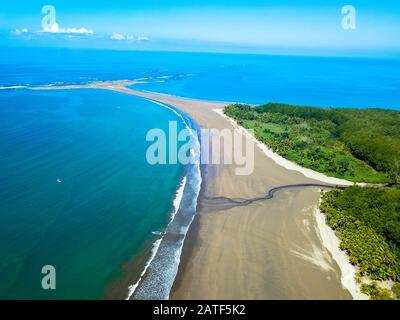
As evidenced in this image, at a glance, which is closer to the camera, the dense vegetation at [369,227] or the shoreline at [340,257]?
the shoreline at [340,257]

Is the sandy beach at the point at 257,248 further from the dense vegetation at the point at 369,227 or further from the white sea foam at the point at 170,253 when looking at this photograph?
the dense vegetation at the point at 369,227

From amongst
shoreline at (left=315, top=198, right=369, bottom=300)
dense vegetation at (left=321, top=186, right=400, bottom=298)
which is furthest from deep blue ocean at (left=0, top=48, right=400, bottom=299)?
dense vegetation at (left=321, top=186, right=400, bottom=298)

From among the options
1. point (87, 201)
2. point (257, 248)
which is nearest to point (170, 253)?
point (257, 248)

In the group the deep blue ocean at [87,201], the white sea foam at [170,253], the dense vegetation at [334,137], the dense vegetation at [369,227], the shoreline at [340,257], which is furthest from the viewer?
the dense vegetation at [334,137]

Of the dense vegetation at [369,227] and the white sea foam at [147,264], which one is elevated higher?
the dense vegetation at [369,227]

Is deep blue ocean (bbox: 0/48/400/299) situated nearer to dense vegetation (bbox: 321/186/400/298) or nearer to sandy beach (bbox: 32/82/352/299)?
sandy beach (bbox: 32/82/352/299)

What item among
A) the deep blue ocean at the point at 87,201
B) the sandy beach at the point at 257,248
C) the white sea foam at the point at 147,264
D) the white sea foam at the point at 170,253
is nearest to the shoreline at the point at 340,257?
the sandy beach at the point at 257,248
